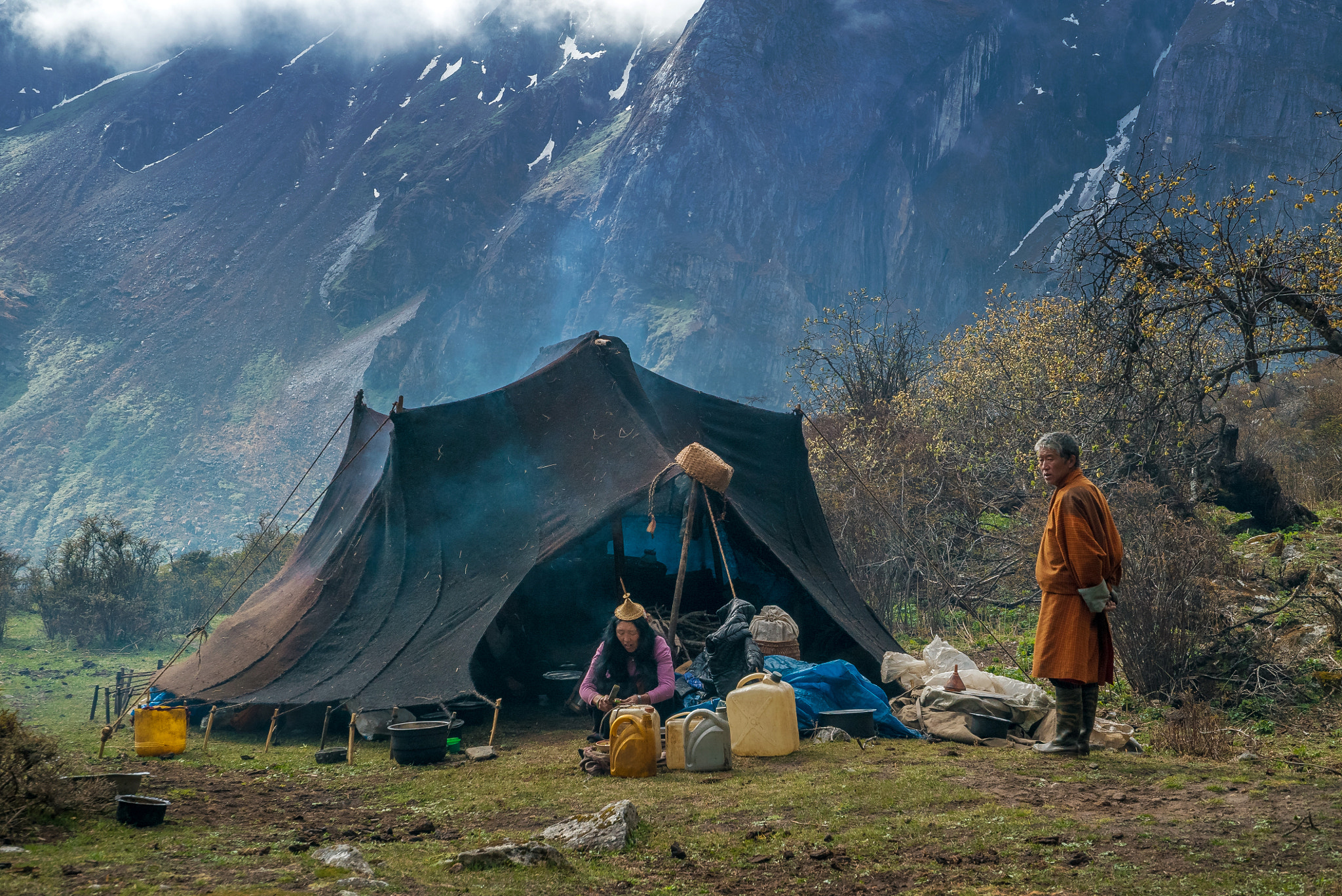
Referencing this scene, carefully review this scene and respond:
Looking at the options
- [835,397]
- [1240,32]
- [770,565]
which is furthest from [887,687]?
[1240,32]

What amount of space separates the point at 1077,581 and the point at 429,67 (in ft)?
290

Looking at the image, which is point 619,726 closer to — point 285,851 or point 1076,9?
point 285,851

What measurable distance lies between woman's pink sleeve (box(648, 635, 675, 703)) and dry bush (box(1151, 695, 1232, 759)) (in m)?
3.15

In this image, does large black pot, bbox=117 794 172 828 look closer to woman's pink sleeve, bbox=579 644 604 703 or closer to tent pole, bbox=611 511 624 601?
woman's pink sleeve, bbox=579 644 604 703

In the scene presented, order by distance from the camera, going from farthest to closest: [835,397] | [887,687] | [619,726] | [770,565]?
[835,397] → [770,565] → [887,687] → [619,726]

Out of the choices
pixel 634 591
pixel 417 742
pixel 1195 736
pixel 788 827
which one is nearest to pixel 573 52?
pixel 634 591

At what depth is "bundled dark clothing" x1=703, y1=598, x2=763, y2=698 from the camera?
6.82 meters

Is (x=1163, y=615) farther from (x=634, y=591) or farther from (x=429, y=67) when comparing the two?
(x=429, y=67)

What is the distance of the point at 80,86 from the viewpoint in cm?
8244

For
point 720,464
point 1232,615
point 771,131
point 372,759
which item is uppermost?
point 771,131

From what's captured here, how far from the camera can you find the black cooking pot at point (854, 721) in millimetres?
6160

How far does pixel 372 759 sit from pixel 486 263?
195 feet

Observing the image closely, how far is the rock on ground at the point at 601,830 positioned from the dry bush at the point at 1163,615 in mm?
5112

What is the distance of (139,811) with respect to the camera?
4035 millimetres
